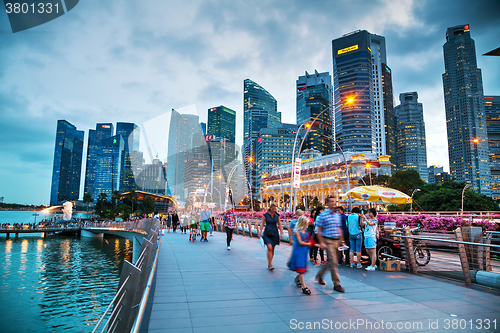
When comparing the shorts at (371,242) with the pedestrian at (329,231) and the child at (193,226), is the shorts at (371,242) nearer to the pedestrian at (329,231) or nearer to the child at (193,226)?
the pedestrian at (329,231)

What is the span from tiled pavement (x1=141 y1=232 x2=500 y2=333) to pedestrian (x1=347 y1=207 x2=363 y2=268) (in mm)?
919

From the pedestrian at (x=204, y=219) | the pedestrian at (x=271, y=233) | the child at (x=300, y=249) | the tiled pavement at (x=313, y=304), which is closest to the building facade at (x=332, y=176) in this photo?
the pedestrian at (x=204, y=219)

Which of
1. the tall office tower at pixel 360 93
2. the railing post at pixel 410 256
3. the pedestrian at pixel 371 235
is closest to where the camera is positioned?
the railing post at pixel 410 256

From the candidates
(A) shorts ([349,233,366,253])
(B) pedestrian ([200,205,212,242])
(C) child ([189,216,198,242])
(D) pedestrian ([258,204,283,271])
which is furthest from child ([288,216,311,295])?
(C) child ([189,216,198,242])

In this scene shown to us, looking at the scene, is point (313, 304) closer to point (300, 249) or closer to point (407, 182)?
point (300, 249)

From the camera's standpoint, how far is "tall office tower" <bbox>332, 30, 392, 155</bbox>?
164m

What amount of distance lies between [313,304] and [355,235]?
160 inches

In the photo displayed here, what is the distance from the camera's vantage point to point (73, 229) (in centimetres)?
6294

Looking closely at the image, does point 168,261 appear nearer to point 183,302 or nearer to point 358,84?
point 183,302

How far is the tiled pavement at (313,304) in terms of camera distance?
4.32 m

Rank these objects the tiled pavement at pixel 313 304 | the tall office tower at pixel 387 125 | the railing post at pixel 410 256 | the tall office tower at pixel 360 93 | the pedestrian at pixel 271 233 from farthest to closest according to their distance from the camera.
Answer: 1. the tall office tower at pixel 387 125
2. the tall office tower at pixel 360 93
3. the pedestrian at pixel 271 233
4. the railing post at pixel 410 256
5. the tiled pavement at pixel 313 304

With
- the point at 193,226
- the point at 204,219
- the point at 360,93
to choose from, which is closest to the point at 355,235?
the point at 204,219

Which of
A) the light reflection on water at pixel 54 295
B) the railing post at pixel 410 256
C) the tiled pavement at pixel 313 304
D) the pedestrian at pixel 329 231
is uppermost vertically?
the pedestrian at pixel 329 231

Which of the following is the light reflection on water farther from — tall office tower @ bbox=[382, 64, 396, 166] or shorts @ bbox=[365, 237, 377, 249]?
tall office tower @ bbox=[382, 64, 396, 166]
